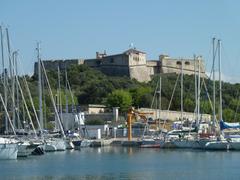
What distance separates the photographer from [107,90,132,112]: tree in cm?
8838

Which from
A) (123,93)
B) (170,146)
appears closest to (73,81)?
(123,93)

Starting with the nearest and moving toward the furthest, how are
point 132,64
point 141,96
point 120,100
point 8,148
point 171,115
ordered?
point 8,148 < point 171,115 < point 120,100 < point 141,96 < point 132,64

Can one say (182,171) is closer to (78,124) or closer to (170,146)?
(170,146)

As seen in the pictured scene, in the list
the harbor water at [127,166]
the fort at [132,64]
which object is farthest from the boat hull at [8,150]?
the fort at [132,64]

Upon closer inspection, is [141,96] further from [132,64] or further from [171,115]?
[132,64]

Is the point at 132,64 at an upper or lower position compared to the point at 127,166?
upper

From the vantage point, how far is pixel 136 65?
113 meters

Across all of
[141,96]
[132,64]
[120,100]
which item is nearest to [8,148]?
[120,100]

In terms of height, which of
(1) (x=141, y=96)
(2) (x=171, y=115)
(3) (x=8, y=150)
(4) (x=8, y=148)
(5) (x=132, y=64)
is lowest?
(3) (x=8, y=150)

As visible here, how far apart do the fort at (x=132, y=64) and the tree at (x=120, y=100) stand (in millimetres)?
22178

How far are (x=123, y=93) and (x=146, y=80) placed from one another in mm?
24018

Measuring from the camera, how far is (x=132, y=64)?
112 metres

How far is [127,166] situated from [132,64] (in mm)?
72123

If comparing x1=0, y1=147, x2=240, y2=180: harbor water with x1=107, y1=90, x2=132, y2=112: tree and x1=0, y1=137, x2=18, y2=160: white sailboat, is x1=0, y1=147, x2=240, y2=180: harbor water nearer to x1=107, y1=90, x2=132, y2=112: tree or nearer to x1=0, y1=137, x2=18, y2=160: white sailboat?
x1=0, y1=137, x2=18, y2=160: white sailboat
